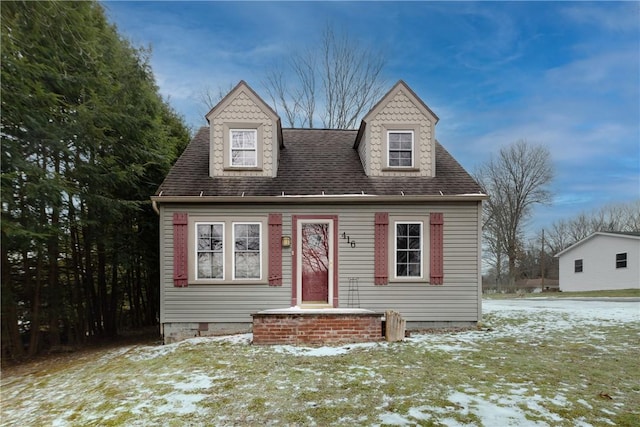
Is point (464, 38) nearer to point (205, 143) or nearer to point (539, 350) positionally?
point (205, 143)

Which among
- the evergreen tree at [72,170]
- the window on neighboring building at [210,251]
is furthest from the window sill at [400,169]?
the evergreen tree at [72,170]

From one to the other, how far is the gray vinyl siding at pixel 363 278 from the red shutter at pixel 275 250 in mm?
112

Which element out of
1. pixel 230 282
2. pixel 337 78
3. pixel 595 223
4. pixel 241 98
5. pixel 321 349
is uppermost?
pixel 337 78

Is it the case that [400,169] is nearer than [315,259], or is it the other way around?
[315,259]

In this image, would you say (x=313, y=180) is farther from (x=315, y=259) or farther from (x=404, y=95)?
(x=404, y=95)

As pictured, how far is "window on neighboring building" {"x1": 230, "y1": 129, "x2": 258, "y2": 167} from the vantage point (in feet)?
26.0

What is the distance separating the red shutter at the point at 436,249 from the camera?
7.43m

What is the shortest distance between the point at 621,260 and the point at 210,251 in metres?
23.3

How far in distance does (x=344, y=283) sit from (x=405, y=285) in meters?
1.38

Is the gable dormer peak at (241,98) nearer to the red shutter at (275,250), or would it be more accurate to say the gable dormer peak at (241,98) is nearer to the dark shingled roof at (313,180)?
the dark shingled roof at (313,180)

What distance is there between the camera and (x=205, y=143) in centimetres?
920

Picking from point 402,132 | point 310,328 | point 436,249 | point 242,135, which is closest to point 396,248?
point 436,249

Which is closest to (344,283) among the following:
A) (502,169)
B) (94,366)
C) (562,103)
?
(94,366)

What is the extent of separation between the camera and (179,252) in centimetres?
726
